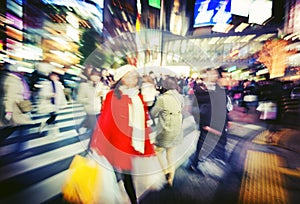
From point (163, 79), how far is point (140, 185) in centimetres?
62

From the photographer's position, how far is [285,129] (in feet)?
4.40

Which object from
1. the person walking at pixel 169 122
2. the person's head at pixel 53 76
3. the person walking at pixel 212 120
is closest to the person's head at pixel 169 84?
the person walking at pixel 169 122

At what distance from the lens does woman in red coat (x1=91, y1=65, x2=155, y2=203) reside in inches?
40.7

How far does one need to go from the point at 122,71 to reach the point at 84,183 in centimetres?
65

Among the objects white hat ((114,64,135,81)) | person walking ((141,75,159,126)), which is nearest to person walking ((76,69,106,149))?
white hat ((114,64,135,81))

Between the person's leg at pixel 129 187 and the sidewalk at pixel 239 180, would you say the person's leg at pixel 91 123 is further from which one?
the sidewalk at pixel 239 180

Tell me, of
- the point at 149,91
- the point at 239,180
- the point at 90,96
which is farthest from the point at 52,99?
the point at 239,180

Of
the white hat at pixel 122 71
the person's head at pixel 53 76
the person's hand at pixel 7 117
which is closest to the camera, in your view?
the white hat at pixel 122 71

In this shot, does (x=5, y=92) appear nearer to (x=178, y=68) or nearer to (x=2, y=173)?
(x=2, y=173)

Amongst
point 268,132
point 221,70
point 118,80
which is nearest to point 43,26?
point 118,80

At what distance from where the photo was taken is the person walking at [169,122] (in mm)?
1101

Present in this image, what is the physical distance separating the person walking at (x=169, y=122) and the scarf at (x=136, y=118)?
0.30 ft

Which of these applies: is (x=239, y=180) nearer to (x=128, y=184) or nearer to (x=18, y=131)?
(x=128, y=184)

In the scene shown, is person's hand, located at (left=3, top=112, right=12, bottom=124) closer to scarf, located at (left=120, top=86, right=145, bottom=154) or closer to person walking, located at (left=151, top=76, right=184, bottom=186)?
scarf, located at (left=120, top=86, right=145, bottom=154)
